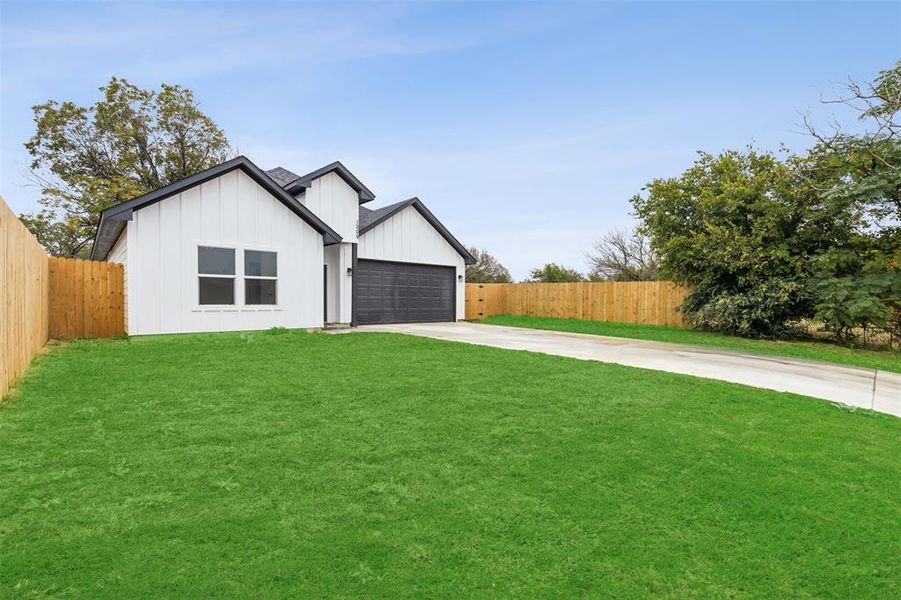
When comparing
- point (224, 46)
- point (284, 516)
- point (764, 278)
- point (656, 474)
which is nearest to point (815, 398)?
point (656, 474)

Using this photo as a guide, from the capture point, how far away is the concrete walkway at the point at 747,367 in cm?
668

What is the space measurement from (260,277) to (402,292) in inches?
245

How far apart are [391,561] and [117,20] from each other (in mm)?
15168

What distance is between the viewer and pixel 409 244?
17.3m

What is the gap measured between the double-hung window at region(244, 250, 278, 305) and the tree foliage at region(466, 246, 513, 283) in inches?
1155

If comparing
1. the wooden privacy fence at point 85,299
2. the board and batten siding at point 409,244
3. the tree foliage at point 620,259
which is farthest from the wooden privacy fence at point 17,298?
the tree foliage at point 620,259

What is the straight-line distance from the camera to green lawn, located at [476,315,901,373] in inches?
416

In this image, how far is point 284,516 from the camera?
2.80 meters

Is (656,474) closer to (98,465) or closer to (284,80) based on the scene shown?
(98,465)

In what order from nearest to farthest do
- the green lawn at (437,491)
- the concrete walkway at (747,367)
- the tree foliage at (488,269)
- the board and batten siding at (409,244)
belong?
1. the green lawn at (437,491)
2. the concrete walkway at (747,367)
3. the board and batten siding at (409,244)
4. the tree foliage at (488,269)

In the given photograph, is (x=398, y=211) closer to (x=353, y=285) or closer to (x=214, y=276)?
(x=353, y=285)

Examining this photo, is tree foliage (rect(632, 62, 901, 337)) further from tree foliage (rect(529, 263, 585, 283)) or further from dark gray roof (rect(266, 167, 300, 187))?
tree foliage (rect(529, 263, 585, 283))

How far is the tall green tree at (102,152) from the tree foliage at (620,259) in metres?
26.6

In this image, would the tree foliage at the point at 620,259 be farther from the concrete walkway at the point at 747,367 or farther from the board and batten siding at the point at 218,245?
the board and batten siding at the point at 218,245
